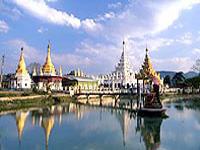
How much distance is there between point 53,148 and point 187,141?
28.5 ft

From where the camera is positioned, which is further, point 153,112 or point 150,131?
point 153,112

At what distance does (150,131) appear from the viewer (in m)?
17.5

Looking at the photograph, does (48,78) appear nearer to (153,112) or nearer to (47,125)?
(47,125)

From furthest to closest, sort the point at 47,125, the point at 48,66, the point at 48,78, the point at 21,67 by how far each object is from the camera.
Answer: the point at 48,66, the point at 48,78, the point at 21,67, the point at 47,125

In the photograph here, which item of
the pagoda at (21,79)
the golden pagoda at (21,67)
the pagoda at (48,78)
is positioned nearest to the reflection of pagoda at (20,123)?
the pagoda at (21,79)

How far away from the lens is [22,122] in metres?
20.1

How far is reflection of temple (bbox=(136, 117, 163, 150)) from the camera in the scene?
13547mm

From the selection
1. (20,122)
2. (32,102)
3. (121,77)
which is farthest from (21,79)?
(121,77)

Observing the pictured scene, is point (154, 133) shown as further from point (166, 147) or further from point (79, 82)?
point (79, 82)

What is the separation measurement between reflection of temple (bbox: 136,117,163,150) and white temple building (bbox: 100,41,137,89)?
45795mm

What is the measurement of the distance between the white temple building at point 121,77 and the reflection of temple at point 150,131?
1803 inches

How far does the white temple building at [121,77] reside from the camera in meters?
69.4

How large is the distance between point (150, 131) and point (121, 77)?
5308 cm

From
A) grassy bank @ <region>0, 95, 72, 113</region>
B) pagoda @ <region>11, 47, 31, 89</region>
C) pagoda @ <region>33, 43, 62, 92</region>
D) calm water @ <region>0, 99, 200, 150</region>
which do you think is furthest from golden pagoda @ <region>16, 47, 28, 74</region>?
calm water @ <region>0, 99, 200, 150</region>
